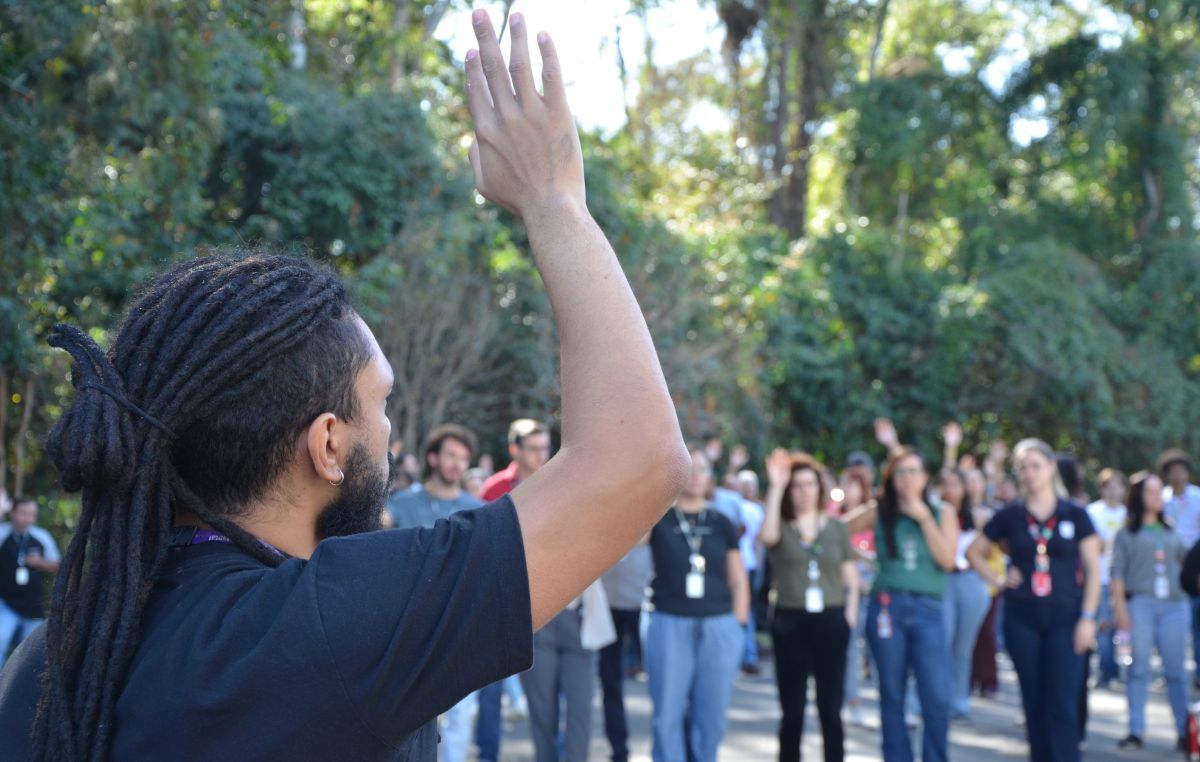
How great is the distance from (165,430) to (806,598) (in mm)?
7121

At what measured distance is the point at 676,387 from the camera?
18.0m

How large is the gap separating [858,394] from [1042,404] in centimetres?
367

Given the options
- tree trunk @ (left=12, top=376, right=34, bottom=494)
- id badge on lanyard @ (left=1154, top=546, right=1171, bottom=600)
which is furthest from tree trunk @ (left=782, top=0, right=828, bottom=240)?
tree trunk @ (left=12, top=376, right=34, bottom=494)

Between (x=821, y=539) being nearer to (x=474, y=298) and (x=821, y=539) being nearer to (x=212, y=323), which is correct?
(x=212, y=323)

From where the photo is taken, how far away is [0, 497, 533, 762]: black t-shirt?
147 cm

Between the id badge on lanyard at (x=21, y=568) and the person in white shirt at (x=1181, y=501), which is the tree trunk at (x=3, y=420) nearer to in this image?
the id badge on lanyard at (x=21, y=568)

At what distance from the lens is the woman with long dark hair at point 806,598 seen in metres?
8.24

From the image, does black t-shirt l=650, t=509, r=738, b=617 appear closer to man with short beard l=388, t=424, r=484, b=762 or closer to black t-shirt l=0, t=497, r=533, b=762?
man with short beard l=388, t=424, r=484, b=762

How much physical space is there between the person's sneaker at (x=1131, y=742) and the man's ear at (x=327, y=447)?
998 centimetres

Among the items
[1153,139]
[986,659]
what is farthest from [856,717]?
[1153,139]

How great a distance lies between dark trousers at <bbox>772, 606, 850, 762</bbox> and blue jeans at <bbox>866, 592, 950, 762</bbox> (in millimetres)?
300

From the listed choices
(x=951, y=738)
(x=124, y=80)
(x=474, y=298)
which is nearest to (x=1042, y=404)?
(x=474, y=298)

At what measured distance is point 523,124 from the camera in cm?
163

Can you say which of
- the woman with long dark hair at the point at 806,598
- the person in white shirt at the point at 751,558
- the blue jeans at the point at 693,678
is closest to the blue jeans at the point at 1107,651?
the person in white shirt at the point at 751,558
